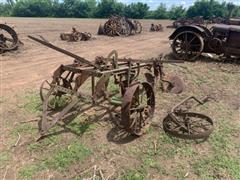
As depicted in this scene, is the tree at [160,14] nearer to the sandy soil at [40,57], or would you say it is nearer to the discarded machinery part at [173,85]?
→ the sandy soil at [40,57]

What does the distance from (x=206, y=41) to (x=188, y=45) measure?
57 cm

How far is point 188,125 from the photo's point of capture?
484 cm

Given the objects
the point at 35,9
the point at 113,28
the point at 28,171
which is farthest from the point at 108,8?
the point at 28,171

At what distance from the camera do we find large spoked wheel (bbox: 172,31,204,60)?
Result: 9.56 m

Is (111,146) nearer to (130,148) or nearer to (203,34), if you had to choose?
(130,148)

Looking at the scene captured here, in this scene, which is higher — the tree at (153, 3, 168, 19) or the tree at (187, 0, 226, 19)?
the tree at (187, 0, 226, 19)

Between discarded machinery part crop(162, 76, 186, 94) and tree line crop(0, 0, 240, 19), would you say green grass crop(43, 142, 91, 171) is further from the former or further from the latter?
tree line crop(0, 0, 240, 19)

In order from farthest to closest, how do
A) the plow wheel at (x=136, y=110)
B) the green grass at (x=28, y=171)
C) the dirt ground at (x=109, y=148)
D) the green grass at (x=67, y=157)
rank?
the plow wheel at (x=136, y=110)
the green grass at (x=67, y=157)
the dirt ground at (x=109, y=148)
the green grass at (x=28, y=171)

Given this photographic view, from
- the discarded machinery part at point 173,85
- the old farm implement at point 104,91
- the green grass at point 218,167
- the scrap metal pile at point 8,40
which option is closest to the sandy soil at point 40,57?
the scrap metal pile at point 8,40

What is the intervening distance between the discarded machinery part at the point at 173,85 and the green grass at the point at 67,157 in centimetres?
298

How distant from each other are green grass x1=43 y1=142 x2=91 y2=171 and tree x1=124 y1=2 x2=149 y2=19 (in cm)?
3607

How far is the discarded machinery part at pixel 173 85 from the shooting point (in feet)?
22.4

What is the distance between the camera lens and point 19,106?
5.97m

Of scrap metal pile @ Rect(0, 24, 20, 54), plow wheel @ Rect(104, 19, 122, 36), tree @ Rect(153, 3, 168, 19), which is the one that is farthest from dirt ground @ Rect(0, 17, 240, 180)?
tree @ Rect(153, 3, 168, 19)
